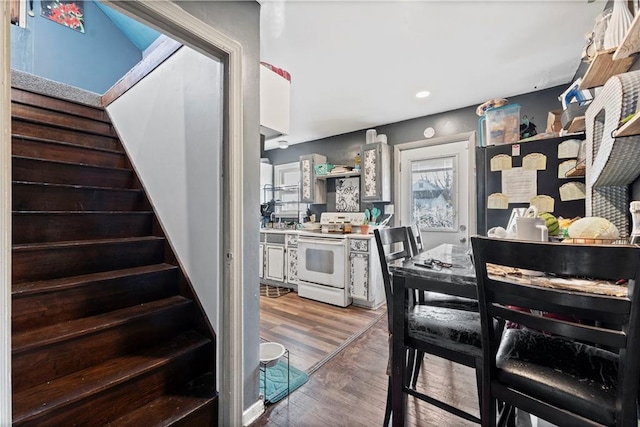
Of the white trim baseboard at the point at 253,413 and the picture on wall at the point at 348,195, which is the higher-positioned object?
the picture on wall at the point at 348,195

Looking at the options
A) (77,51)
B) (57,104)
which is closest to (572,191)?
(57,104)

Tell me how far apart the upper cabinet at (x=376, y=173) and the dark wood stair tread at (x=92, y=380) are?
9.19ft

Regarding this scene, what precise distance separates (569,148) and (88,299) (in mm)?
3177

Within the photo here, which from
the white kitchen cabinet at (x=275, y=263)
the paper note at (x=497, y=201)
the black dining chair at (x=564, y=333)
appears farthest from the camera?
the white kitchen cabinet at (x=275, y=263)

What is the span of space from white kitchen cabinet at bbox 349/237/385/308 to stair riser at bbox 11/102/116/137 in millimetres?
2818

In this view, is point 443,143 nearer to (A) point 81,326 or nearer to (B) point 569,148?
(B) point 569,148

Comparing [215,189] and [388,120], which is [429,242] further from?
[215,189]

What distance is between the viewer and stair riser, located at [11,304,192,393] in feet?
3.76

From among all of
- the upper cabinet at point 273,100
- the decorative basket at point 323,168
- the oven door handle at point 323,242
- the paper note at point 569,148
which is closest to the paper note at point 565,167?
the paper note at point 569,148

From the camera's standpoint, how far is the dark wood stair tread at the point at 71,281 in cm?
129

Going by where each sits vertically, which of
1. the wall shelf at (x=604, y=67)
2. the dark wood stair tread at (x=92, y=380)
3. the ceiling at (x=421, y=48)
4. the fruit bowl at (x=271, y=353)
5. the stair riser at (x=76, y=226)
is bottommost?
the fruit bowl at (x=271, y=353)

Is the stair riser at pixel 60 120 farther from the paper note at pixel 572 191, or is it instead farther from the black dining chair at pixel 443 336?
the paper note at pixel 572 191

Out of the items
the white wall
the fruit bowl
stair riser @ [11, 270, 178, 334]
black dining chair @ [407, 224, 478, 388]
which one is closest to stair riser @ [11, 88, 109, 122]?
the white wall

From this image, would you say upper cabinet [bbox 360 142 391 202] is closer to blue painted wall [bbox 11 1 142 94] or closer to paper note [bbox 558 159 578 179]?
paper note [bbox 558 159 578 179]
